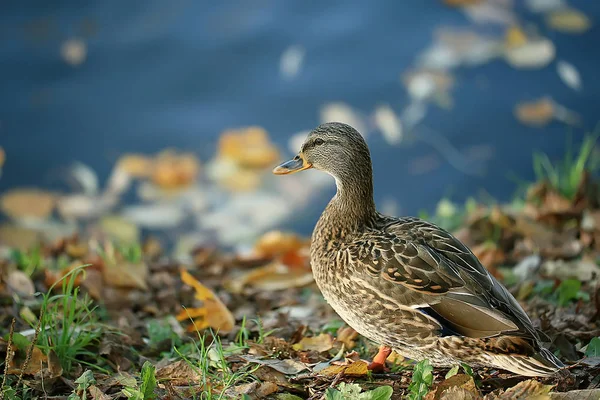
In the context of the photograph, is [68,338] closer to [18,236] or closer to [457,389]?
[457,389]

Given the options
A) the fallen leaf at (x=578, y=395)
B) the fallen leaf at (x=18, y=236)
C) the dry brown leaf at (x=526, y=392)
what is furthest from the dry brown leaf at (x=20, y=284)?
the fallen leaf at (x=578, y=395)

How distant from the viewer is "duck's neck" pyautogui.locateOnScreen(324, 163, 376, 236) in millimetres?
2838

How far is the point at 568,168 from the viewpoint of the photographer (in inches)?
180

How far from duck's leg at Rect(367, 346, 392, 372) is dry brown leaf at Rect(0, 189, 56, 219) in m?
3.49

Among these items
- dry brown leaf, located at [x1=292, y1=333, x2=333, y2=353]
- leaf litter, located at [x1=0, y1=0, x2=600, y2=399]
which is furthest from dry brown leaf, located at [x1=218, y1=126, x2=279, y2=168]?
dry brown leaf, located at [x1=292, y1=333, x2=333, y2=353]

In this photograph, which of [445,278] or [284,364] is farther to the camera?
[284,364]

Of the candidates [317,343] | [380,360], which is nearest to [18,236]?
[317,343]

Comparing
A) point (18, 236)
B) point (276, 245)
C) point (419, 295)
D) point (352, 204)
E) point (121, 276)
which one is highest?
point (352, 204)

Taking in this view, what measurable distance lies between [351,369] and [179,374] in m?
0.57

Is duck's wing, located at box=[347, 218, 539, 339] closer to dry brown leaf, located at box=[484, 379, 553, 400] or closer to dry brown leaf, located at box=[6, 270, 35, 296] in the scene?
dry brown leaf, located at box=[484, 379, 553, 400]

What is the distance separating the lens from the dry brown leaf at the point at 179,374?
245 cm

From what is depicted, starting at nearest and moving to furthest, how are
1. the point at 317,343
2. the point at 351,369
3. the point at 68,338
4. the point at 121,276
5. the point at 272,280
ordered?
the point at 351,369 → the point at 68,338 → the point at 317,343 → the point at 121,276 → the point at 272,280

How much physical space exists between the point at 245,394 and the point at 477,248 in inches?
77.8

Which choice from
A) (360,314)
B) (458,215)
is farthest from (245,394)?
(458,215)
